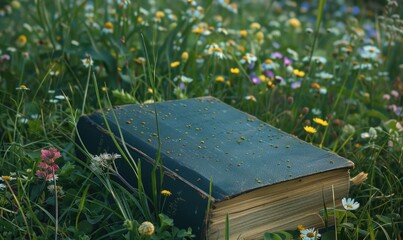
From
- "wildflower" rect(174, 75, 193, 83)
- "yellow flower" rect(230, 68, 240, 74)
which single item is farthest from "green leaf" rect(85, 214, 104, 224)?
"yellow flower" rect(230, 68, 240, 74)

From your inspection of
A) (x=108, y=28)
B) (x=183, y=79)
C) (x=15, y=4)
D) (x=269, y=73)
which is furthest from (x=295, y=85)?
(x=15, y=4)

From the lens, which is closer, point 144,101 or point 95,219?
point 95,219

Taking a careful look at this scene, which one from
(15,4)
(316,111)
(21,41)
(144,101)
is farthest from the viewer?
(15,4)

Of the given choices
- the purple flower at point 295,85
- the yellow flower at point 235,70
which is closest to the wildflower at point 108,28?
the yellow flower at point 235,70

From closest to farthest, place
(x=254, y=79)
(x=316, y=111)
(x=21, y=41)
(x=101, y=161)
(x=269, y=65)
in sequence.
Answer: (x=101, y=161), (x=316, y=111), (x=254, y=79), (x=269, y=65), (x=21, y=41)

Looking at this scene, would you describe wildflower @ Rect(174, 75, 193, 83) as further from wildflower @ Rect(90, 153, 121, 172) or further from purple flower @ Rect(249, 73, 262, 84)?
wildflower @ Rect(90, 153, 121, 172)

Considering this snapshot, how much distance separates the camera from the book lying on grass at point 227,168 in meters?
1.49

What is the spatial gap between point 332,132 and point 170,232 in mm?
908

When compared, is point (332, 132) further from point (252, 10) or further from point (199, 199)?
point (252, 10)

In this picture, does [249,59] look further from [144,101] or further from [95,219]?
[95,219]

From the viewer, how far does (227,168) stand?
1.57 m

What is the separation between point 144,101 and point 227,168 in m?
0.73

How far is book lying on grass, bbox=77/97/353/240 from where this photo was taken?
4.88ft

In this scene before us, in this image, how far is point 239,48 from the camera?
292 cm
